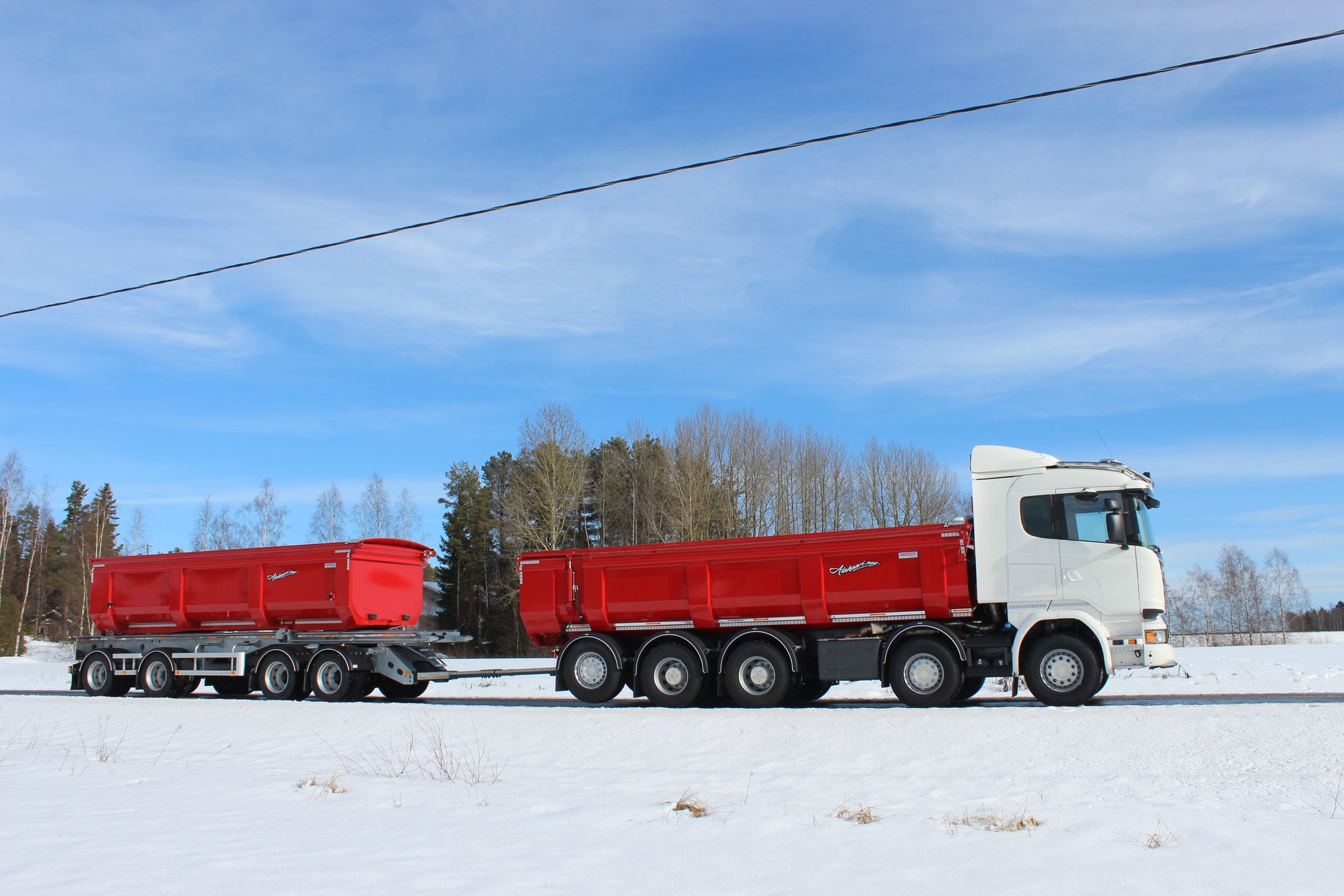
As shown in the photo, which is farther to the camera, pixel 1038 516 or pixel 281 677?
pixel 281 677

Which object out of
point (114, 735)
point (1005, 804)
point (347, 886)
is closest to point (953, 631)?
point (1005, 804)

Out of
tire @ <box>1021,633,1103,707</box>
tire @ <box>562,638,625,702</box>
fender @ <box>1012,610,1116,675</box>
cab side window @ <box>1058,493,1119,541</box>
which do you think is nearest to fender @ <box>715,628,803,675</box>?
Result: tire @ <box>562,638,625,702</box>

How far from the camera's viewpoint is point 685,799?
8.63 meters

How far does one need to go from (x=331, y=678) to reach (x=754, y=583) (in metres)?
8.75

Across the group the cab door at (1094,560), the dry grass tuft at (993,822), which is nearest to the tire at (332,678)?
the cab door at (1094,560)

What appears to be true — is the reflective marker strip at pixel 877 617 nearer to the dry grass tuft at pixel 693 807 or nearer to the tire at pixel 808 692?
the tire at pixel 808 692

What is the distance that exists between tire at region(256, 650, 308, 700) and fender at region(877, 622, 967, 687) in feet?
37.1

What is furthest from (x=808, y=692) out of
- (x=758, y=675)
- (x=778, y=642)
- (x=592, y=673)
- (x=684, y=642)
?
(x=592, y=673)

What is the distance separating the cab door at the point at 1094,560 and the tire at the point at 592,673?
282 inches

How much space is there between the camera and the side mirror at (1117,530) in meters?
14.2

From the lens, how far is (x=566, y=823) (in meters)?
7.79

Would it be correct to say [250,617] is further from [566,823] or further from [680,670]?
[566,823]

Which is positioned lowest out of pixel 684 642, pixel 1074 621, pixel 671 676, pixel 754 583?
pixel 671 676

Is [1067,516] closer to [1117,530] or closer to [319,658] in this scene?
[1117,530]
